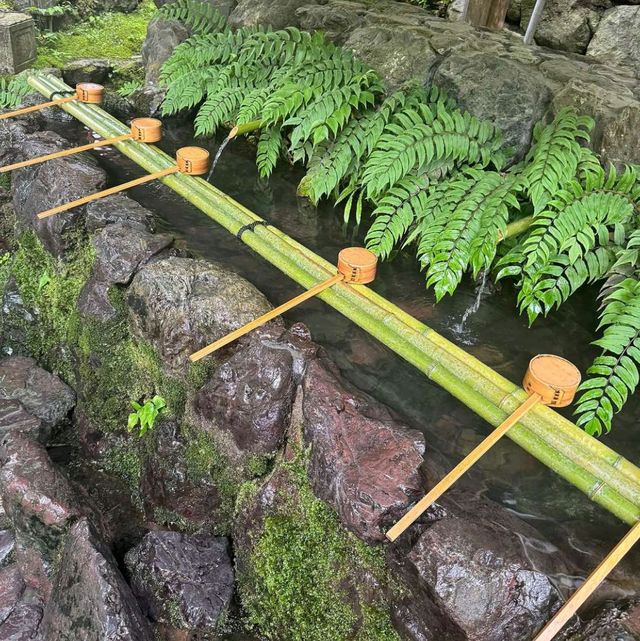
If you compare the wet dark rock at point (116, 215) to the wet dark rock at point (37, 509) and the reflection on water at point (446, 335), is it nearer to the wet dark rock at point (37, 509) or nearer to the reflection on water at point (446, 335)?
the reflection on water at point (446, 335)

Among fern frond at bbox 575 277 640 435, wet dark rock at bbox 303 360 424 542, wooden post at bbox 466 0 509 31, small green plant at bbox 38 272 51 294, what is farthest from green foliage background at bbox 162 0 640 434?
small green plant at bbox 38 272 51 294

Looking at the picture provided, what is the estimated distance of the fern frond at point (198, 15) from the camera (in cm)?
627

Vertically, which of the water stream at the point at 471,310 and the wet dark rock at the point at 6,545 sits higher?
the water stream at the point at 471,310

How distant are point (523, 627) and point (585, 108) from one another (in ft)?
11.9

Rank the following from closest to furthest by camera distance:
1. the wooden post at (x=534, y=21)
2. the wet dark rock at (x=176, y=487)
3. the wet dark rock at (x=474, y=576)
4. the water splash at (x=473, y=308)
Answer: the wet dark rock at (x=474, y=576) < the wet dark rock at (x=176, y=487) < the water splash at (x=473, y=308) < the wooden post at (x=534, y=21)

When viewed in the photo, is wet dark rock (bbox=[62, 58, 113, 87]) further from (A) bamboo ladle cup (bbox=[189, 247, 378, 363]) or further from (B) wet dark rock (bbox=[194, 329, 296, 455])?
(B) wet dark rock (bbox=[194, 329, 296, 455])

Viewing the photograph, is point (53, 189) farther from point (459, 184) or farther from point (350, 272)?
point (459, 184)

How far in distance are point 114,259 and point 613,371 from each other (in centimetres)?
315

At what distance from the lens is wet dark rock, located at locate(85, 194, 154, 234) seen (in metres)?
4.21

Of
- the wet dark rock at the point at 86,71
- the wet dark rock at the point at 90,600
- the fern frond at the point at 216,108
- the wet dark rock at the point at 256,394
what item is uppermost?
the fern frond at the point at 216,108

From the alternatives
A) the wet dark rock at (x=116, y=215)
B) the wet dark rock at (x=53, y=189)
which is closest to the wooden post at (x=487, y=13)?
the wet dark rock at (x=116, y=215)

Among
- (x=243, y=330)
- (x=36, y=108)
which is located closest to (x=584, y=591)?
(x=243, y=330)

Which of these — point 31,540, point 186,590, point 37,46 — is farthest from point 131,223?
point 37,46

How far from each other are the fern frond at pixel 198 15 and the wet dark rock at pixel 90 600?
17.4 ft
